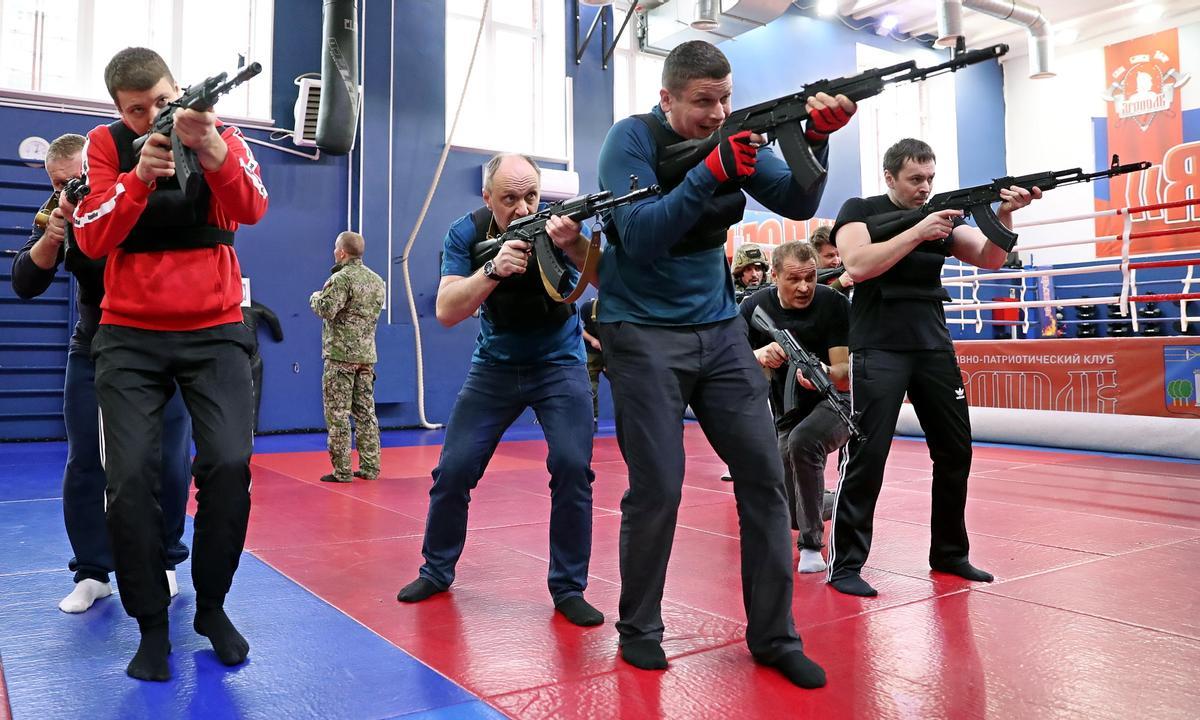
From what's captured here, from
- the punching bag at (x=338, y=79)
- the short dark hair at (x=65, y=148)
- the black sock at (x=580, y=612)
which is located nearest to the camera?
the black sock at (x=580, y=612)

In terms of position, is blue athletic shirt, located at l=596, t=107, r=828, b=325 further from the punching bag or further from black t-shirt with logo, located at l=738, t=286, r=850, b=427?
the punching bag

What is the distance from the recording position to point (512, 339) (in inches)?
117

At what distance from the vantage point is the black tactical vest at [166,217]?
2.29 meters

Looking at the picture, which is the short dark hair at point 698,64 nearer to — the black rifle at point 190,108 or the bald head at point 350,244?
the black rifle at point 190,108

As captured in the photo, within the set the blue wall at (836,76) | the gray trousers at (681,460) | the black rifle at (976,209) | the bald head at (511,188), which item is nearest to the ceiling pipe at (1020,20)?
the blue wall at (836,76)

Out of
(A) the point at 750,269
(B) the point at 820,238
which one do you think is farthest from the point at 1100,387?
(B) the point at 820,238

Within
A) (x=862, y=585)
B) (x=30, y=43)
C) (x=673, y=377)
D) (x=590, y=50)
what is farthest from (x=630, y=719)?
(x=590, y=50)

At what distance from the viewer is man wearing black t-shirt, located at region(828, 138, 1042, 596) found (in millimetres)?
3158

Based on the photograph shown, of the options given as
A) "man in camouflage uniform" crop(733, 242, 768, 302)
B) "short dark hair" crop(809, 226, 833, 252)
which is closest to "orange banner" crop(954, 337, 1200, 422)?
"man in camouflage uniform" crop(733, 242, 768, 302)

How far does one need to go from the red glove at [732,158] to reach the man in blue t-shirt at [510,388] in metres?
0.84

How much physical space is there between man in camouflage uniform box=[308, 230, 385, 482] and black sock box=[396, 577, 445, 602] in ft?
10.6

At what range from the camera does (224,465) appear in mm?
2266

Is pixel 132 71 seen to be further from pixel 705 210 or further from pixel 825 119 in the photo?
pixel 825 119

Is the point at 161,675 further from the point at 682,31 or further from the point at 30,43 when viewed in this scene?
the point at 682,31
